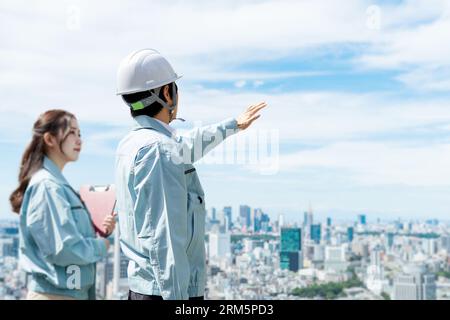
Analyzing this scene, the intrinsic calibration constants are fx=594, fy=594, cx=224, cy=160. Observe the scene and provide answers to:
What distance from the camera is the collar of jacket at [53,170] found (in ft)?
6.37

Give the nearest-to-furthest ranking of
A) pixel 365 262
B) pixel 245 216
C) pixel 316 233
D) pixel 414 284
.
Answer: pixel 245 216
pixel 316 233
pixel 414 284
pixel 365 262

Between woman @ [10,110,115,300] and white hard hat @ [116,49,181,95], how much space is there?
62 centimetres

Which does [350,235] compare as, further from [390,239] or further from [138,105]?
[138,105]

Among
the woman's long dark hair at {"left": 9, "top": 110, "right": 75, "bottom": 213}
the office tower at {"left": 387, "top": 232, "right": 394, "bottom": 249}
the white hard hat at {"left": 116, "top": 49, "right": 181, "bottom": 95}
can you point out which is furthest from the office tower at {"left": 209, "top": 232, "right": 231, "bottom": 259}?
the office tower at {"left": 387, "top": 232, "right": 394, "bottom": 249}

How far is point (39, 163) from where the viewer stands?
1.96m

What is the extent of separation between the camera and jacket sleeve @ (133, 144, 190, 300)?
1294 mm

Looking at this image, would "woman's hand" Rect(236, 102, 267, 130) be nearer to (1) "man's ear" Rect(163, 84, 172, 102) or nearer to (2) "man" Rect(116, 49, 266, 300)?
(2) "man" Rect(116, 49, 266, 300)

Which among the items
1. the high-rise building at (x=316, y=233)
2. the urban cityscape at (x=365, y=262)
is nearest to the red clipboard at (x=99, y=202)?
the urban cityscape at (x=365, y=262)

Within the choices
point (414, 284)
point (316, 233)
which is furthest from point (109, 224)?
point (414, 284)

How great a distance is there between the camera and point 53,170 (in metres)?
1.96

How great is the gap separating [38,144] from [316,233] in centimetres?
1193

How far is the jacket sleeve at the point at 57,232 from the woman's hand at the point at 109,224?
2.8 inches

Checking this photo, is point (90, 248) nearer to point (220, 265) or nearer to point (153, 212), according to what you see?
point (153, 212)

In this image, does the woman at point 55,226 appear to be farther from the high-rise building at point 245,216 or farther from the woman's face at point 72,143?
the high-rise building at point 245,216
